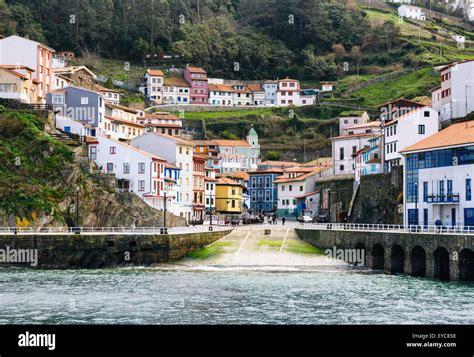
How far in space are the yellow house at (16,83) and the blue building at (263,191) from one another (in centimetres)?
4738

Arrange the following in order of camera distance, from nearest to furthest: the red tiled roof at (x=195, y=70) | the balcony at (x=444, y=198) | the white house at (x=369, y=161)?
the balcony at (x=444, y=198), the white house at (x=369, y=161), the red tiled roof at (x=195, y=70)

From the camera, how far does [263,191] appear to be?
139625 millimetres

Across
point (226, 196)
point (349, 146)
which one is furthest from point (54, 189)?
point (349, 146)

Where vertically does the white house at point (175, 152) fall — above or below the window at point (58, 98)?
below

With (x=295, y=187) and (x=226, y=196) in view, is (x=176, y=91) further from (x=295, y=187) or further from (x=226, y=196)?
(x=295, y=187)

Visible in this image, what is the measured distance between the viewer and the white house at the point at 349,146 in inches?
4567

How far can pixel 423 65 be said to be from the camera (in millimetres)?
172125

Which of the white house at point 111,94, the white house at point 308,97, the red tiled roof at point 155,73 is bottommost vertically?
the white house at point 111,94

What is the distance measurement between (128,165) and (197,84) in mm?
82018

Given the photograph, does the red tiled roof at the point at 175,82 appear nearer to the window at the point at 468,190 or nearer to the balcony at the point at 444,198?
the balcony at the point at 444,198

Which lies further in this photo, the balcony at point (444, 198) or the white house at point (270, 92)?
the white house at point (270, 92)

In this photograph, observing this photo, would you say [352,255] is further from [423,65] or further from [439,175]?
[423,65]

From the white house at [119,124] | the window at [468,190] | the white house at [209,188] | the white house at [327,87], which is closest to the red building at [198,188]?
the white house at [209,188]

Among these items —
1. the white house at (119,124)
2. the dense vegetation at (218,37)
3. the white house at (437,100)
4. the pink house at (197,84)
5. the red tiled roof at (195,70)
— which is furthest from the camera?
the dense vegetation at (218,37)
